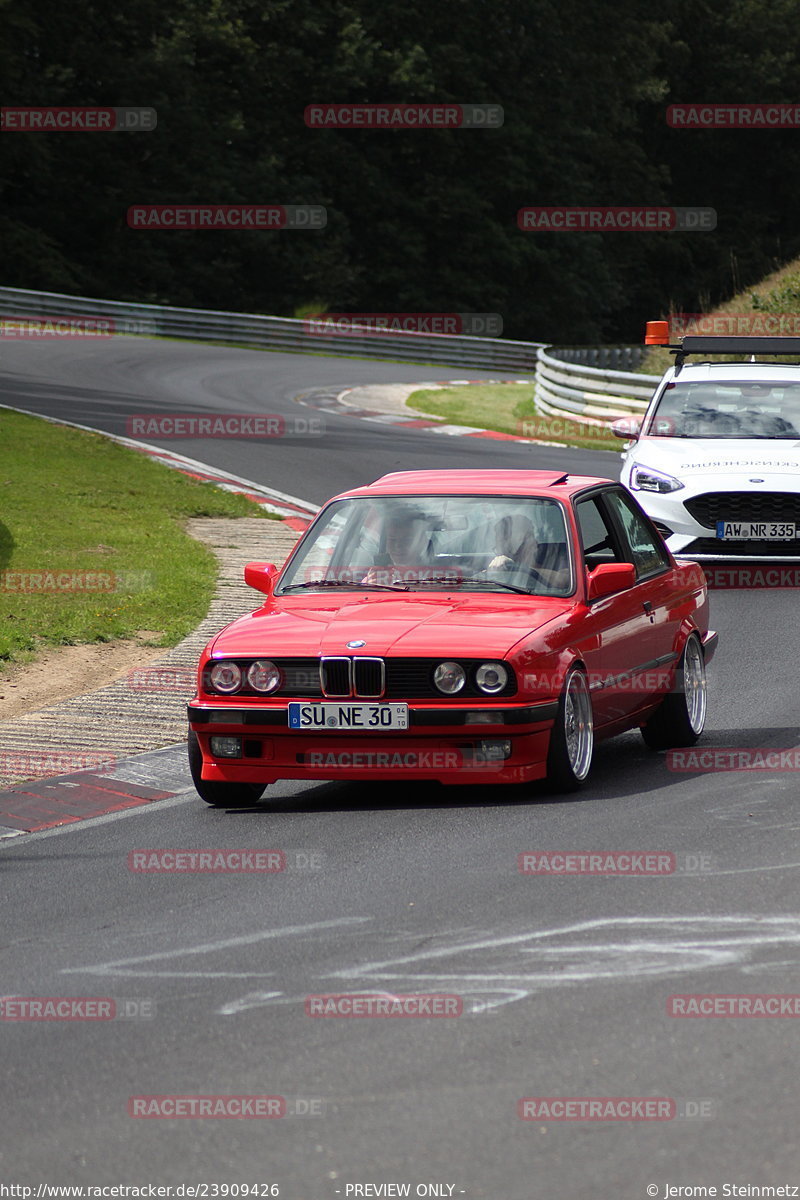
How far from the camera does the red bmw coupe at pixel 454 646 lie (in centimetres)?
823

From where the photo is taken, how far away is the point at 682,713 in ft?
31.7

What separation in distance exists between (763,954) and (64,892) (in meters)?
2.86

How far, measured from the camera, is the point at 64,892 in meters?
7.19

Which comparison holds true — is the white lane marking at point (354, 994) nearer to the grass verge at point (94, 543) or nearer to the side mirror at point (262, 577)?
the side mirror at point (262, 577)

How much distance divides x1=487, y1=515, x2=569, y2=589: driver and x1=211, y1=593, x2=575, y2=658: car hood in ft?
0.71

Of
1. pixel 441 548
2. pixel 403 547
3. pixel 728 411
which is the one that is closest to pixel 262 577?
pixel 403 547

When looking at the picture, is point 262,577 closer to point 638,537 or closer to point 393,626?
point 393,626

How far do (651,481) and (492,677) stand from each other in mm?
7897

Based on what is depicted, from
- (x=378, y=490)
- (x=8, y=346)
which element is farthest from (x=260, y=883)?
(x=8, y=346)

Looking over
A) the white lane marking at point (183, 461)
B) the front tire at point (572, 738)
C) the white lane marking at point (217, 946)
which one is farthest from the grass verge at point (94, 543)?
the white lane marking at point (217, 946)

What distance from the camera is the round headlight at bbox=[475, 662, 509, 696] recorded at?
818 centimetres

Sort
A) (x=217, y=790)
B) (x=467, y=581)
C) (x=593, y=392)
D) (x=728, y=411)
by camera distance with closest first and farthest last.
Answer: (x=217, y=790)
(x=467, y=581)
(x=728, y=411)
(x=593, y=392)

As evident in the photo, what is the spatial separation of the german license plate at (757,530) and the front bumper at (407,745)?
7403 mm

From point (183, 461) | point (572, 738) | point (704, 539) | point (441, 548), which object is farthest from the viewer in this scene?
point (183, 461)
